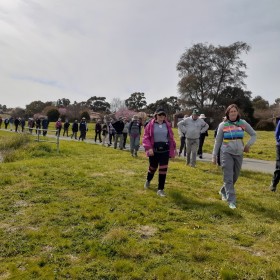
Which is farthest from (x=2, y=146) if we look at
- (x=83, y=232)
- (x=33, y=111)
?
(x=33, y=111)

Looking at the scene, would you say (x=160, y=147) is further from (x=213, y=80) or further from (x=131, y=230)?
(x=213, y=80)

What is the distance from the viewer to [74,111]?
2822 inches

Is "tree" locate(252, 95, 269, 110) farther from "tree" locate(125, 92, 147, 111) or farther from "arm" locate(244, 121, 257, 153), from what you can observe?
"arm" locate(244, 121, 257, 153)

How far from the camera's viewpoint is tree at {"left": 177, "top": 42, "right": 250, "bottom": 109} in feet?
171

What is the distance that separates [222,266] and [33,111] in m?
88.7

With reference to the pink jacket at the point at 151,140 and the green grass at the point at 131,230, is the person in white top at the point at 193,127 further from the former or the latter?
the pink jacket at the point at 151,140

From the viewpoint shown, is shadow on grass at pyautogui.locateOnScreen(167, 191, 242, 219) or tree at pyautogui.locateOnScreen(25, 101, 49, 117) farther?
tree at pyautogui.locateOnScreen(25, 101, 49, 117)

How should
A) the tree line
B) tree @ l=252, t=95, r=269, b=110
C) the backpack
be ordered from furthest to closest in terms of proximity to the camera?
1. tree @ l=252, t=95, r=269, b=110
2. the tree line
3. the backpack

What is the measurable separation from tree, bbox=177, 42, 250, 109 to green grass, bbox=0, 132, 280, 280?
1803 inches

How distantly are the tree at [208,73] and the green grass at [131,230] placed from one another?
Answer: 150 ft

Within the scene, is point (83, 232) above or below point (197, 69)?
below

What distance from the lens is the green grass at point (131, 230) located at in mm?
3682

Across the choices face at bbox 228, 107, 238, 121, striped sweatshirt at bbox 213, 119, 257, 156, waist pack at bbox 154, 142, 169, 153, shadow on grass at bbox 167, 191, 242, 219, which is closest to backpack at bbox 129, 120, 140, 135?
waist pack at bbox 154, 142, 169, 153

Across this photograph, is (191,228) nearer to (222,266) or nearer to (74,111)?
(222,266)
